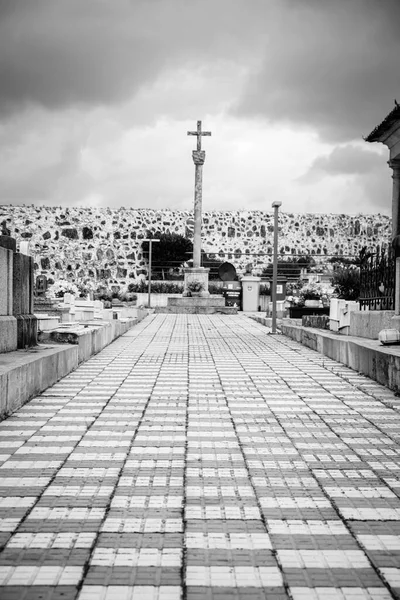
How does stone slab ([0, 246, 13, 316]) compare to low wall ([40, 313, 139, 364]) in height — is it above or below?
above

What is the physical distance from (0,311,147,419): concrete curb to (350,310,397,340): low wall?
4222 mm

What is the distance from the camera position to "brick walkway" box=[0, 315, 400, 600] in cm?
244

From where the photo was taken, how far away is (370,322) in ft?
34.1

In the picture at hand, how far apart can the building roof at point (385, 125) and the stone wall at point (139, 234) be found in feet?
93.0

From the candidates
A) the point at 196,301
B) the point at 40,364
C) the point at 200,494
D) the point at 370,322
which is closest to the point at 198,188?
the point at 196,301

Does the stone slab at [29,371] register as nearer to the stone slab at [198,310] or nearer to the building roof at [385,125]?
the building roof at [385,125]

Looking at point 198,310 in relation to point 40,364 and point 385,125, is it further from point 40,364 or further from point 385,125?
point 40,364

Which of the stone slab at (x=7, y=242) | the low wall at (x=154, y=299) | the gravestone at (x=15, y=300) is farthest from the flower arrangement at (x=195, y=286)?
the stone slab at (x=7, y=242)

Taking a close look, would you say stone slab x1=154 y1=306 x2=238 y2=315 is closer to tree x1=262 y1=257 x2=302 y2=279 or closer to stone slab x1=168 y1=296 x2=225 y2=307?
stone slab x1=168 y1=296 x2=225 y2=307

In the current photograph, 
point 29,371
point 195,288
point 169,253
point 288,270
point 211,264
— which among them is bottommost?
point 29,371

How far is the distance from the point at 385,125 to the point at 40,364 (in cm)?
1051

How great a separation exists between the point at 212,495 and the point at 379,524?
830 mm

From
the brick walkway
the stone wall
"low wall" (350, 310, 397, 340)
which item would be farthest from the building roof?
the stone wall

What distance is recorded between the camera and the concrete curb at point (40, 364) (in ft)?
17.3
